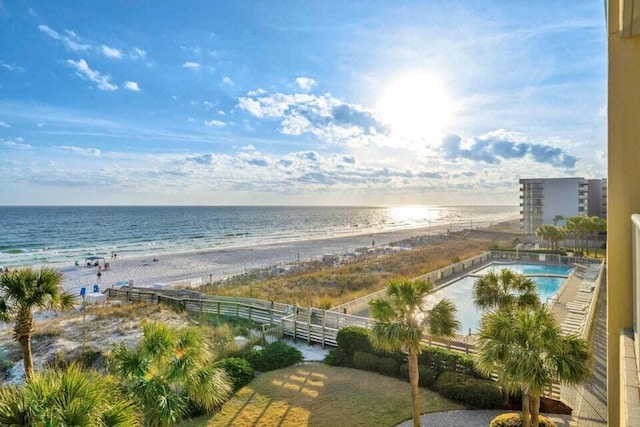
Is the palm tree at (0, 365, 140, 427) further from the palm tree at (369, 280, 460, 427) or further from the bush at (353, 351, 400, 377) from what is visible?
the bush at (353, 351, 400, 377)

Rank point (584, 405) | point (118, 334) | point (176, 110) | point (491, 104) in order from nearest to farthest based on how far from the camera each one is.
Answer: point (584, 405) < point (118, 334) < point (491, 104) < point (176, 110)

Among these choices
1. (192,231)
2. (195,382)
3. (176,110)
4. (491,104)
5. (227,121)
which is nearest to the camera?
(195,382)

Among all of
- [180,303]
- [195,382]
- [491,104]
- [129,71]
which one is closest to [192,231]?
[129,71]

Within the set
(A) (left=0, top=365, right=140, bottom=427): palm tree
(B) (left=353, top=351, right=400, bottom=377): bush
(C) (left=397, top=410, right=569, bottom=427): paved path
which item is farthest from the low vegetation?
(A) (left=0, top=365, right=140, bottom=427): palm tree

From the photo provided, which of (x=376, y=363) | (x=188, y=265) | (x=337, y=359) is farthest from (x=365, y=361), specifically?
(x=188, y=265)

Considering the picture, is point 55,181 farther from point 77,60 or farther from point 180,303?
point 180,303

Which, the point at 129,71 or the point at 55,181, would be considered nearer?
the point at 129,71

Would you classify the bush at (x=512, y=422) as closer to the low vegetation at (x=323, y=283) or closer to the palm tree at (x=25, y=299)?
the low vegetation at (x=323, y=283)

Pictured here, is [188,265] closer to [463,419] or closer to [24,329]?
[24,329]
